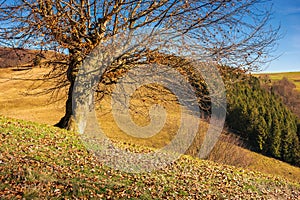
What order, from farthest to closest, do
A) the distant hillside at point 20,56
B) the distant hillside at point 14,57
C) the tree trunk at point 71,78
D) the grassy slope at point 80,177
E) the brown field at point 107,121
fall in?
1. the brown field at point 107,121
2. the tree trunk at point 71,78
3. the distant hillside at point 20,56
4. the distant hillside at point 14,57
5. the grassy slope at point 80,177

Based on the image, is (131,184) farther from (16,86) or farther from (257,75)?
(16,86)

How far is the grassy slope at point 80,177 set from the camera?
18.2ft

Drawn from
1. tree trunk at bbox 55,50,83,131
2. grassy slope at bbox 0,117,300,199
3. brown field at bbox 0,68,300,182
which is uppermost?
tree trunk at bbox 55,50,83,131

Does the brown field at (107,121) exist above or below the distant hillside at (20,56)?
below

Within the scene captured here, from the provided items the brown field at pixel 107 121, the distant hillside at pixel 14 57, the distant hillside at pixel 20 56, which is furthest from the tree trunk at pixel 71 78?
the brown field at pixel 107 121

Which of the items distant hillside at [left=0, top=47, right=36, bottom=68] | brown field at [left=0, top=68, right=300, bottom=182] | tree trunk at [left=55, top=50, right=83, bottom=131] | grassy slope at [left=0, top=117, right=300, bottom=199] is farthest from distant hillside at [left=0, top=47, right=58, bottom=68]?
brown field at [left=0, top=68, right=300, bottom=182]

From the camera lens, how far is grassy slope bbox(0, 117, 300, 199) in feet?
18.2

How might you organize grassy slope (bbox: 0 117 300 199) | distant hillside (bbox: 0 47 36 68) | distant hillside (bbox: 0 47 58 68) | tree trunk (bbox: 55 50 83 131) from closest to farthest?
grassy slope (bbox: 0 117 300 199) < distant hillside (bbox: 0 47 36 68) < distant hillside (bbox: 0 47 58 68) < tree trunk (bbox: 55 50 83 131)

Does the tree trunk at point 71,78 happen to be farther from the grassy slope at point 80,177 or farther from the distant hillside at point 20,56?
the distant hillside at point 20,56

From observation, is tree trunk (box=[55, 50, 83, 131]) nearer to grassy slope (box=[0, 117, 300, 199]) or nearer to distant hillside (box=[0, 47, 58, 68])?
grassy slope (box=[0, 117, 300, 199])

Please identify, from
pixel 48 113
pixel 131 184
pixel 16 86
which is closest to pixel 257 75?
pixel 131 184

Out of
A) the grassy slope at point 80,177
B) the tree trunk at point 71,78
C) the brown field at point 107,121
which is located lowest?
the brown field at point 107,121

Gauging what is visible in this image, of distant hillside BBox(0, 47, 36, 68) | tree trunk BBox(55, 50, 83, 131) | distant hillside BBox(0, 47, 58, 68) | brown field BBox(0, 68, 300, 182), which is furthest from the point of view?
brown field BBox(0, 68, 300, 182)

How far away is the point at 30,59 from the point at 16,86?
36.2 meters
